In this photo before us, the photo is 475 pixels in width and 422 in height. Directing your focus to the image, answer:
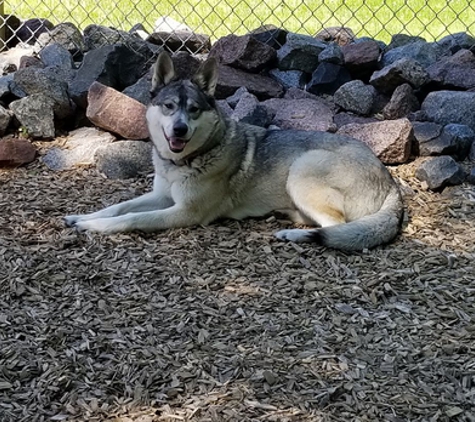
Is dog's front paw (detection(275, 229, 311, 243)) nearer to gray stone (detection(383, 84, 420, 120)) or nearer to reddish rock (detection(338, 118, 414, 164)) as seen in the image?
reddish rock (detection(338, 118, 414, 164))

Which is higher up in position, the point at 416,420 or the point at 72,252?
the point at 72,252

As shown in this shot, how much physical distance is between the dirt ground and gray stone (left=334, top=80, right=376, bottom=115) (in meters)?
1.65

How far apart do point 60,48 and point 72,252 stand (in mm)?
3212

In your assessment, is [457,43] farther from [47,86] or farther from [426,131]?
[47,86]

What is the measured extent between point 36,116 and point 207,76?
6.07 ft

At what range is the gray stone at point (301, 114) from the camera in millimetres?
6352

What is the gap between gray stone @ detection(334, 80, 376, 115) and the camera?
6.71m

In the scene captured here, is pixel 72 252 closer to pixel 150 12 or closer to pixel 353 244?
pixel 353 244

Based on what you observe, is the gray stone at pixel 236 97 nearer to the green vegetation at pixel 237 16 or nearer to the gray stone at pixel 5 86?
the green vegetation at pixel 237 16

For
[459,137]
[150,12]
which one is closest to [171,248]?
[459,137]

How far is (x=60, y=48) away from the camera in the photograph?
716 centimetres

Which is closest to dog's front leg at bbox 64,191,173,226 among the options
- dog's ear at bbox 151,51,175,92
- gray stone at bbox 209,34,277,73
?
dog's ear at bbox 151,51,175,92

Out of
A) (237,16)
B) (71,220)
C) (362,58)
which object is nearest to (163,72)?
(71,220)

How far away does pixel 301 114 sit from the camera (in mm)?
6465
